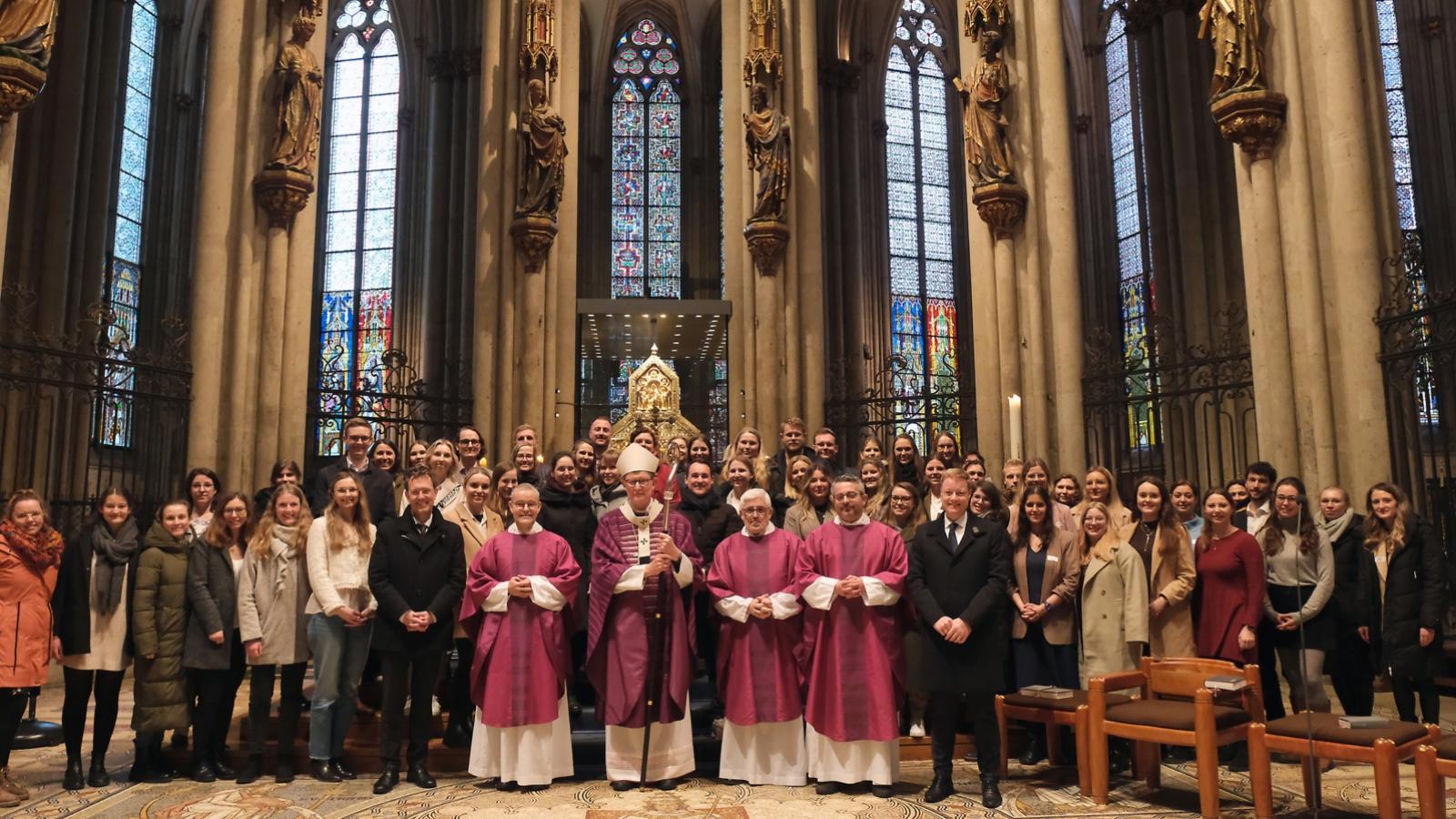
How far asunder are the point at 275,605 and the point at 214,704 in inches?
26.5

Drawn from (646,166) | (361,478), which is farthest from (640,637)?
(646,166)

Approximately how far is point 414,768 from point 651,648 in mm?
1502

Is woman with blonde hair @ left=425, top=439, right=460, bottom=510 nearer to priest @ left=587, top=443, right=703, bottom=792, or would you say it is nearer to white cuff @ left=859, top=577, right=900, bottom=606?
priest @ left=587, top=443, right=703, bottom=792

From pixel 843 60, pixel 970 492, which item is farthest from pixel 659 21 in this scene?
pixel 970 492

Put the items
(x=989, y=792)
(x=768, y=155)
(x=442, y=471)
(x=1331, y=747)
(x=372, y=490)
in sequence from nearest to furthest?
1. (x=1331, y=747)
2. (x=989, y=792)
3. (x=442, y=471)
4. (x=372, y=490)
5. (x=768, y=155)

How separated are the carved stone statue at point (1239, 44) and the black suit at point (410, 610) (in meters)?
8.13

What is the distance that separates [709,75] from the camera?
947 inches

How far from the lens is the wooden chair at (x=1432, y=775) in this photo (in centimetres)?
485

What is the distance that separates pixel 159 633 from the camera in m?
6.50

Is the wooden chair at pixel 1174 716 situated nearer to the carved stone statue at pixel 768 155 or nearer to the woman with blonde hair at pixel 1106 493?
the woman with blonde hair at pixel 1106 493

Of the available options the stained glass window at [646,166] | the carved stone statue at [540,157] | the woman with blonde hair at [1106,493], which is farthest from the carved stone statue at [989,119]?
the stained glass window at [646,166]

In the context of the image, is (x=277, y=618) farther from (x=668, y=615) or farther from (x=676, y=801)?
(x=676, y=801)

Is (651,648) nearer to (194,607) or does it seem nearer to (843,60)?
(194,607)

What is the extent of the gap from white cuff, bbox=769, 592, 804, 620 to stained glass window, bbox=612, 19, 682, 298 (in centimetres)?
1711
